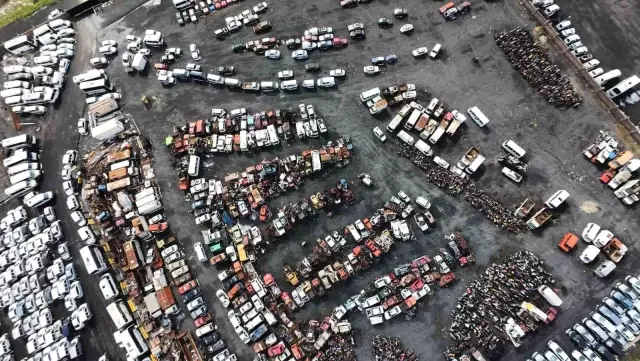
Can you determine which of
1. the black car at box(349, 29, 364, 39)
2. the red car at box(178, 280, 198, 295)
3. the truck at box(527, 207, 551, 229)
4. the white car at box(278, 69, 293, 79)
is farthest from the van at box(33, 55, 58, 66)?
the truck at box(527, 207, 551, 229)

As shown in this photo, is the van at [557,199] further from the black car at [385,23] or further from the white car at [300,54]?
the white car at [300,54]

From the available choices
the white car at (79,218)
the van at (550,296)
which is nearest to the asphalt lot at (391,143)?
the white car at (79,218)

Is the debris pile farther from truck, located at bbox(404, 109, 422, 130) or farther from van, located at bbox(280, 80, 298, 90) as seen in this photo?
van, located at bbox(280, 80, 298, 90)

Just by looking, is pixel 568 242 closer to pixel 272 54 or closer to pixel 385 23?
pixel 385 23

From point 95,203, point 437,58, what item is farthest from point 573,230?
point 95,203

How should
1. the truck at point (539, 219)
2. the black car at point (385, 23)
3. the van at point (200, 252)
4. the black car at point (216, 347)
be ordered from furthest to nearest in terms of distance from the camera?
the black car at point (385, 23) < the van at point (200, 252) < the black car at point (216, 347) < the truck at point (539, 219)

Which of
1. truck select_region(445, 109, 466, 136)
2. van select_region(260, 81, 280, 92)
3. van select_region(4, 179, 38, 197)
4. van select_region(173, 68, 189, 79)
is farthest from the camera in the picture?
van select_region(173, 68, 189, 79)
